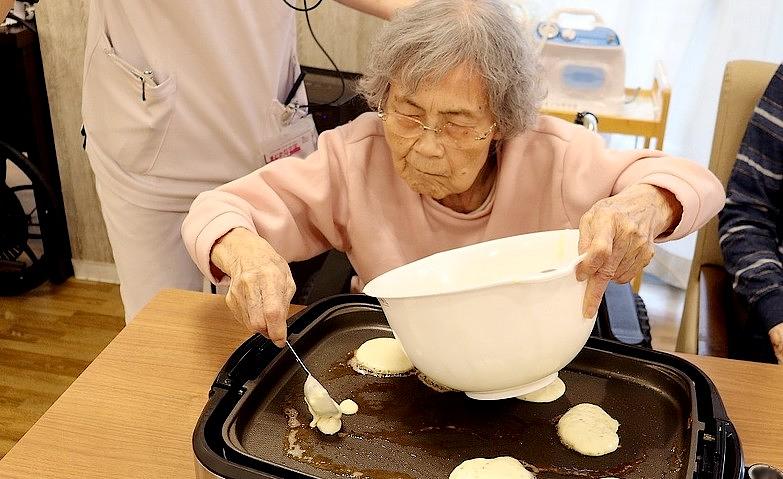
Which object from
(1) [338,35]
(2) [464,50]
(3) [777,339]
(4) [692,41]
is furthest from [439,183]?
(4) [692,41]

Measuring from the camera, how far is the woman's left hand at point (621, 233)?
911 mm

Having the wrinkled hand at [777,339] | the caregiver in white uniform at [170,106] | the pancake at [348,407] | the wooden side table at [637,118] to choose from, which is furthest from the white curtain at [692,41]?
the pancake at [348,407]

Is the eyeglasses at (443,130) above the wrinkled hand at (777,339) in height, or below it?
above

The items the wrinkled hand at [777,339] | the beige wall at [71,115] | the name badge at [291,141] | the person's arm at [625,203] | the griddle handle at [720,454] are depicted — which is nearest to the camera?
the griddle handle at [720,454]

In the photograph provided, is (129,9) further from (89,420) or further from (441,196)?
(89,420)

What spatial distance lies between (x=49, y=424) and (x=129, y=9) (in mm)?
817

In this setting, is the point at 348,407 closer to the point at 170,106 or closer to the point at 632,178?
the point at 632,178

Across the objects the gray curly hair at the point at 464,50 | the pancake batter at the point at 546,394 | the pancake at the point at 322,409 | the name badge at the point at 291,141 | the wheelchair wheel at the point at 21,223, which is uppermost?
the gray curly hair at the point at 464,50

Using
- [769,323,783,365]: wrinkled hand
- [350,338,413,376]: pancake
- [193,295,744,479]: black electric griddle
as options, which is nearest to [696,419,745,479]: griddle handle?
[193,295,744,479]: black electric griddle

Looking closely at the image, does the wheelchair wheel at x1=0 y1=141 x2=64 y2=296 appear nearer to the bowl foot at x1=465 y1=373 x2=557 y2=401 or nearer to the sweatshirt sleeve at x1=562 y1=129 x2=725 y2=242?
the sweatshirt sleeve at x1=562 y1=129 x2=725 y2=242

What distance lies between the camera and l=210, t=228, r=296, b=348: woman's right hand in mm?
1004

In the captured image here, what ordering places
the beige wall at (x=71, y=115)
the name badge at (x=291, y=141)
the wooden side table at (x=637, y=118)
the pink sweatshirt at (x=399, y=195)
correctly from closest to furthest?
the pink sweatshirt at (x=399, y=195), the name badge at (x=291, y=141), the wooden side table at (x=637, y=118), the beige wall at (x=71, y=115)

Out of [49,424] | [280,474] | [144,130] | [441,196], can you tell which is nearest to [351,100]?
[144,130]

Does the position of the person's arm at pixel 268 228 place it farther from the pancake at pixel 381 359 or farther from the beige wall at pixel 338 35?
the beige wall at pixel 338 35
